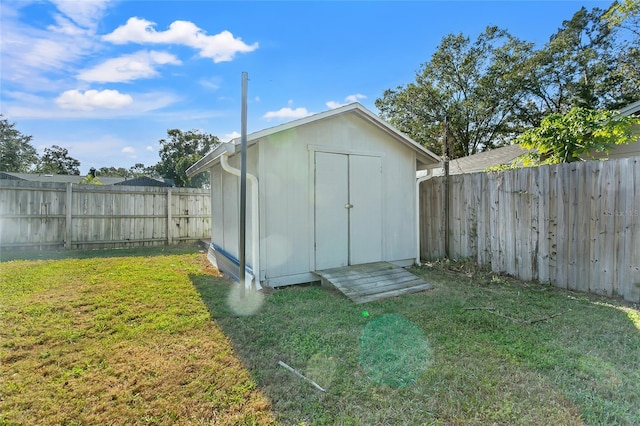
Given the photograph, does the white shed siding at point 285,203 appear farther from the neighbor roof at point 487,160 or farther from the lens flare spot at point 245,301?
the neighbor roof at point 487,160

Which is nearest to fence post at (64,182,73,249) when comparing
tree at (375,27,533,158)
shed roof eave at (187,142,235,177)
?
shed roof eave at (187,142,235,177)

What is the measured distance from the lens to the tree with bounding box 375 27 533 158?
17719 mm

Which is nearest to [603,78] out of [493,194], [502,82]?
[502,82]

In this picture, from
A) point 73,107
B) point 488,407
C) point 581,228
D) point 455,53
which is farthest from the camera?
point 455,53

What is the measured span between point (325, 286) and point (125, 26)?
17.7ft

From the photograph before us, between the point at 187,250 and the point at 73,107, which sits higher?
the point at 73,107

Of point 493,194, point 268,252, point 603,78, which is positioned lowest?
point 268,252

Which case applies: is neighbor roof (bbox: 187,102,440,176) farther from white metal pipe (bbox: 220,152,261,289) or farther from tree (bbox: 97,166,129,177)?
tree (bbox: 97,166,129,177)

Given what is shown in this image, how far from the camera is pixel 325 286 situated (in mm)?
4906

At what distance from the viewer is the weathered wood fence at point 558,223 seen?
388cm

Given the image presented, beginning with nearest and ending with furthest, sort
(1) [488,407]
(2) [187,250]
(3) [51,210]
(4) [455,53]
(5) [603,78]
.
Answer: (1) [488,407], (3) [51,210], (2) [187,250], (5) [603,78], (4) [455,53]

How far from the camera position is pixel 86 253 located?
7.53m

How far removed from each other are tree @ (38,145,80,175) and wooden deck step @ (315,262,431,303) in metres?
48.4

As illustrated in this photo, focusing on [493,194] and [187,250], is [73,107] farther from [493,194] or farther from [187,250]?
[493,194]
